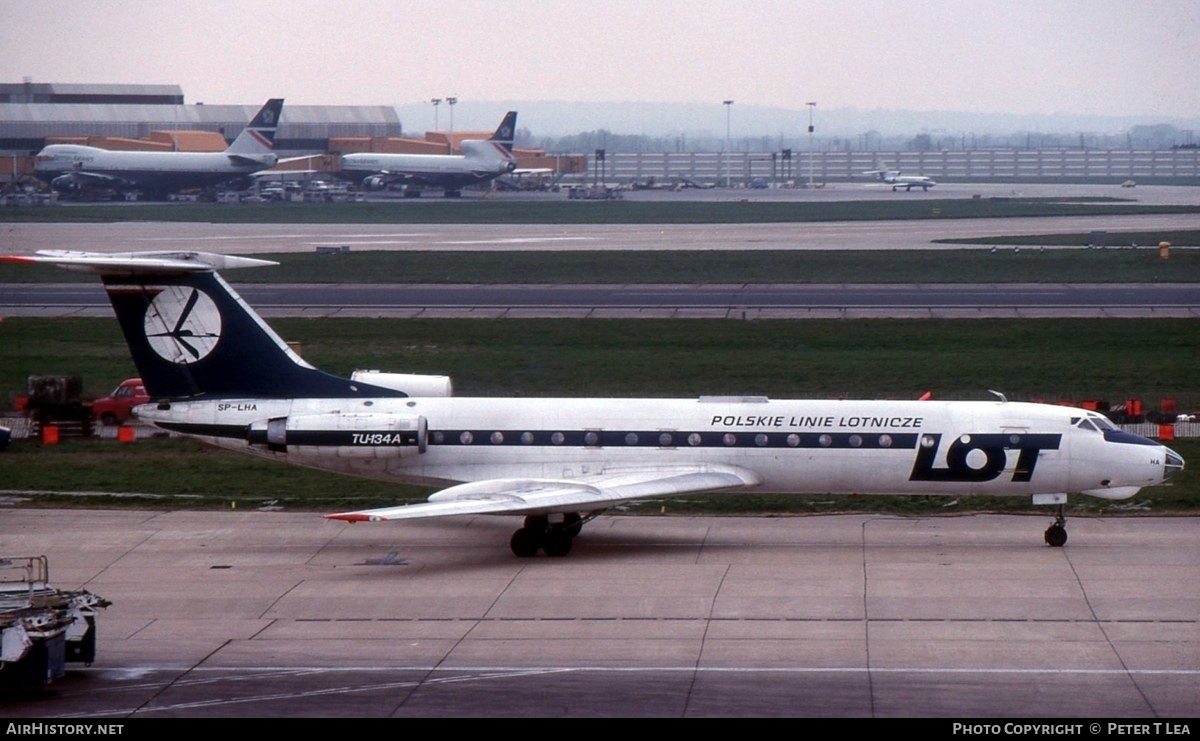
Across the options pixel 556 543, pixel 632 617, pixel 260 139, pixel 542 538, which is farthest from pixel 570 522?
pixel 260 139

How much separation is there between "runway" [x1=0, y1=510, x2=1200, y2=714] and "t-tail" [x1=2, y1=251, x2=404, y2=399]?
313cm

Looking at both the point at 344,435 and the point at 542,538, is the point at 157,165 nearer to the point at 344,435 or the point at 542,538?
the point at 344,435

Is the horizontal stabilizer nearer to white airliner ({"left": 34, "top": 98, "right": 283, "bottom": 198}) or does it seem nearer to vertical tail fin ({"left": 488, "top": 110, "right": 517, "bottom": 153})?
white airliner ({"left": 34, "top": 98, "right": 283, "bottom": 198})

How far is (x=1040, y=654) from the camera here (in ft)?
68.6

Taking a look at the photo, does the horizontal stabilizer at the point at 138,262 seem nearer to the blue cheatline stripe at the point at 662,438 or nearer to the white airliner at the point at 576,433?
the white airliner at the point at 576,433

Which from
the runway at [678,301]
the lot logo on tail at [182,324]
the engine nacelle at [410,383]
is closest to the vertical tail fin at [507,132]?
the runway at [678,301]

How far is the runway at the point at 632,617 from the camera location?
18844mm

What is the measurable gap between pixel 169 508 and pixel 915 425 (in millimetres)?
16364

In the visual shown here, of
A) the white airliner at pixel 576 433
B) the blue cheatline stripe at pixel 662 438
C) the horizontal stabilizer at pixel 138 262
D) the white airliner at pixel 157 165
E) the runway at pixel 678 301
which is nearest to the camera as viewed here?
the horizontal stabilizer at pixel 138 262

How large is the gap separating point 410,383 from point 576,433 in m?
3.98

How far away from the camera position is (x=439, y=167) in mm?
154750

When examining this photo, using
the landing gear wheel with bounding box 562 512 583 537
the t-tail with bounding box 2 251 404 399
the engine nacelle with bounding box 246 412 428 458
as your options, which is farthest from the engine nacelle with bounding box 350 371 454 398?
the landing gear wheel with bounding box 562 512 583 537

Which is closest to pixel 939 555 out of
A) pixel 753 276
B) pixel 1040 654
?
pixel 1040 654

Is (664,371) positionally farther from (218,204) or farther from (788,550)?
(218,204)
